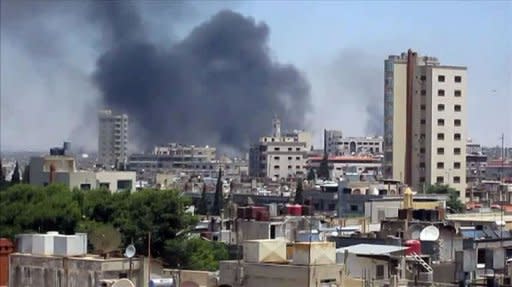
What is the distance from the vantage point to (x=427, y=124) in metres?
34.4

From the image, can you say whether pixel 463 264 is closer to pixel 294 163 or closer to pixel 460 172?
pixel 460 172

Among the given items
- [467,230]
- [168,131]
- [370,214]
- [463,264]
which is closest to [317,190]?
[370,214]

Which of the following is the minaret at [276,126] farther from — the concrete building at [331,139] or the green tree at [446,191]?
the green tree at [446,191]

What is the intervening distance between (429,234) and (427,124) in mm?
22529

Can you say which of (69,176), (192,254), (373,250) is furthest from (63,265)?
(69,176)

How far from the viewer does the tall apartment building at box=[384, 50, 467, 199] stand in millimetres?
34219

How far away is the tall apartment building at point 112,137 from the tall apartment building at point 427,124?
47.1 meters

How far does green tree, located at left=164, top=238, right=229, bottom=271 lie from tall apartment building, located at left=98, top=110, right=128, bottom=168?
6713 cm

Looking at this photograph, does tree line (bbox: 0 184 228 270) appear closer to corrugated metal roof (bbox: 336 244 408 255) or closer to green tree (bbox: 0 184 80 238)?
green tree (bbox: 0 184 80 238)

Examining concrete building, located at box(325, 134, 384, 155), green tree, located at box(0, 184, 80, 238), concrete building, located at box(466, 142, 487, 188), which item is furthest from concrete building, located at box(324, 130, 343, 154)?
green tree, located at box(0, 184, 80, 238)

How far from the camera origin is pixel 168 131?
93438mm

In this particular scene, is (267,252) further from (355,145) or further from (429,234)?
(355,145)

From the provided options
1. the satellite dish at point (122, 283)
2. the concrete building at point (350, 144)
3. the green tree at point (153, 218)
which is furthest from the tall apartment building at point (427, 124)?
the concrete building at point (350, 144)

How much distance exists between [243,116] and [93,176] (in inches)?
2762
